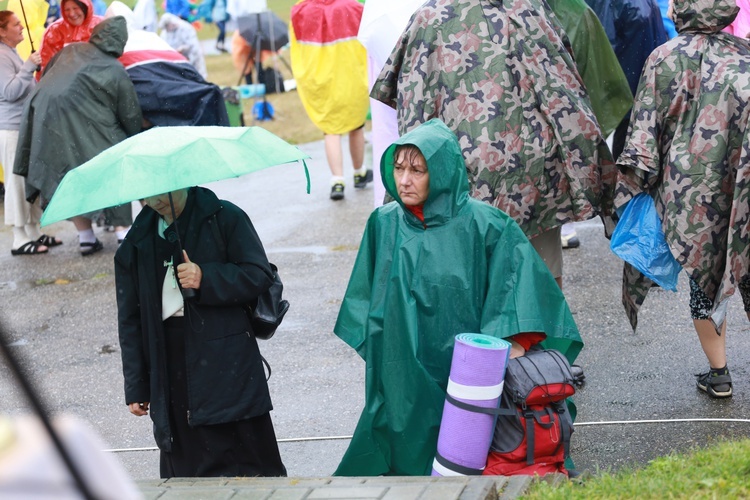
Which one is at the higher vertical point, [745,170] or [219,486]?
[745,170]

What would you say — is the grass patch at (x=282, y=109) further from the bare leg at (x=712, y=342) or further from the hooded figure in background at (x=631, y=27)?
the bare leg at (x=712, y=342)

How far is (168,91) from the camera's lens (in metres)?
8.50

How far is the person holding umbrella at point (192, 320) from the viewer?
396 cm

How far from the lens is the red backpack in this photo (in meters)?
3.62

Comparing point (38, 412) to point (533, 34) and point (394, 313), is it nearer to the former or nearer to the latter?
point (394, 313)

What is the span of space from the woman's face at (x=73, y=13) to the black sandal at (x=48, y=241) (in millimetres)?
1951

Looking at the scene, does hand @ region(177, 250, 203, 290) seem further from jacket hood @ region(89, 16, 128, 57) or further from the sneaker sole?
jacket hood @ region(89, 16, 128, 57)

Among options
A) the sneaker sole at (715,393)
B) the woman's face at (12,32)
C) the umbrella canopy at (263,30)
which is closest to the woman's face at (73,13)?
the woman's face at (12,32)

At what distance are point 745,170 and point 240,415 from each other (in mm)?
2296

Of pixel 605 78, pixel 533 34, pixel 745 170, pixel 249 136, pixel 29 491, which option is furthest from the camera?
pixel 605 78

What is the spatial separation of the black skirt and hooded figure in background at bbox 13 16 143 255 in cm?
442

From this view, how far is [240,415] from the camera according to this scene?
403 centimetres

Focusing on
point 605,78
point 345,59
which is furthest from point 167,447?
point 345,59

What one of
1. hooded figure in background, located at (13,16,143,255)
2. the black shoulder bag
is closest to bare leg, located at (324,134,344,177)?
hooded figure in background, located at (13,16,143,255)
